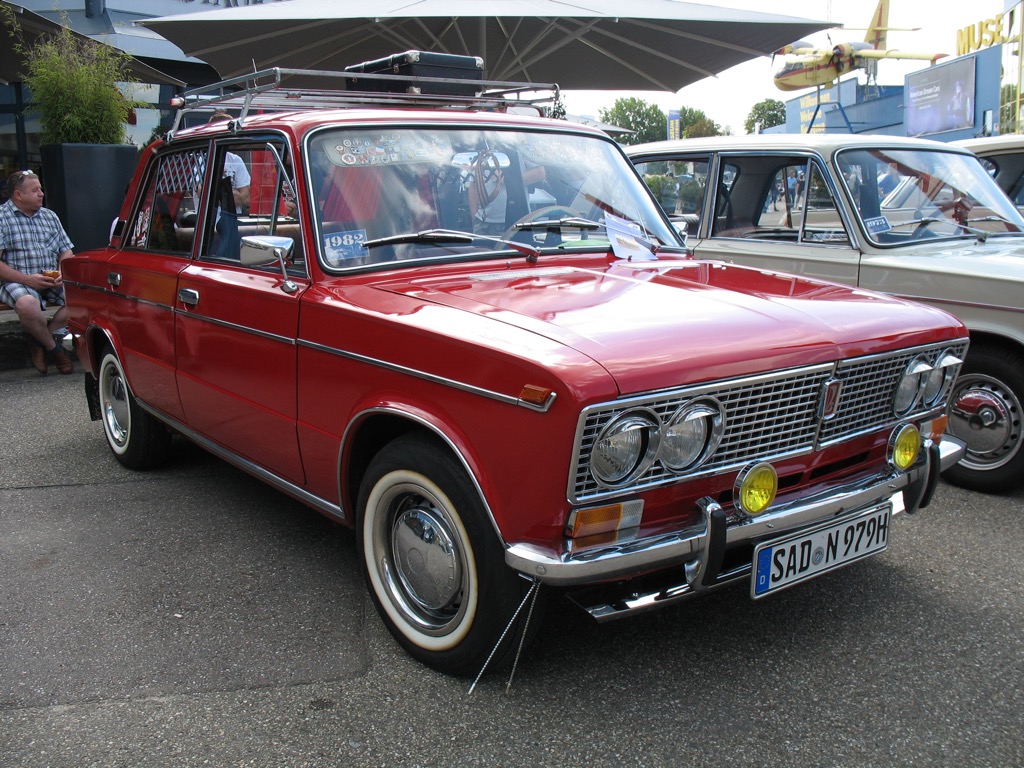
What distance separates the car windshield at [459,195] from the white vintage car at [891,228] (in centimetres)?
164

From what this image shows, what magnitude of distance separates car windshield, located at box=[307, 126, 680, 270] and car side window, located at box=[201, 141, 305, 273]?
0.54 ft

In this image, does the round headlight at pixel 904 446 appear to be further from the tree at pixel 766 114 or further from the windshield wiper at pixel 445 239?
the tree at pixel 766 114

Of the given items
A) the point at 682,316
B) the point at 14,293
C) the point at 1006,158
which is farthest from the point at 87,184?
the point at 1006,158

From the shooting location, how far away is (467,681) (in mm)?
2945

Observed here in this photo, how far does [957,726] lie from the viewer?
2.69 m

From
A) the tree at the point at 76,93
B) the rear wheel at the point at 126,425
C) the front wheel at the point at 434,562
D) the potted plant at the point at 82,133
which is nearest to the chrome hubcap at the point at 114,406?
the rear wheel at the point at 126,425

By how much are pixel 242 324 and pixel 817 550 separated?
2344mm

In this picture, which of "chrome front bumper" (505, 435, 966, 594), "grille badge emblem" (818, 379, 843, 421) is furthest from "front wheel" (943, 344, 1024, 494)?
A: "chrome front bumper" (505, 435, 966, 594)

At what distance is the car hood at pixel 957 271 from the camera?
456 centimetres

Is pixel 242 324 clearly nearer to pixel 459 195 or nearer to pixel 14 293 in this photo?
pixel 459 195

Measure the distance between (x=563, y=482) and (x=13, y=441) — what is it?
486 centimetres

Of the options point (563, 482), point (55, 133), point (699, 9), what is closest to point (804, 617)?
point (563, 482)

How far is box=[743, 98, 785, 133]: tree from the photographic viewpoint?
100312 mm

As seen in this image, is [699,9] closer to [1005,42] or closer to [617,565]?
[617,565]
